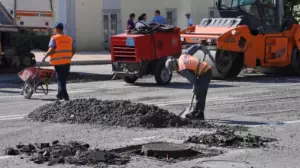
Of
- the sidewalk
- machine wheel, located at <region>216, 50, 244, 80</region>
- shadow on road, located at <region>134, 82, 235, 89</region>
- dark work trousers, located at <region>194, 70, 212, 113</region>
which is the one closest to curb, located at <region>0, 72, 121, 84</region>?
shadow on road, located at <region>134, 82, 235, 89</region>

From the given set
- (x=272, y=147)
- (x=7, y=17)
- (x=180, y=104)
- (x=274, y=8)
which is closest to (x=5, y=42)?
(x=7, y=17)

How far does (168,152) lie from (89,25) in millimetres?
26282

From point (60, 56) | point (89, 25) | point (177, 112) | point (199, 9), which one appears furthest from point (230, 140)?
point (199, 9)

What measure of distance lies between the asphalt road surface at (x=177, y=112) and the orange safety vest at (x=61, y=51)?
39.5 inches

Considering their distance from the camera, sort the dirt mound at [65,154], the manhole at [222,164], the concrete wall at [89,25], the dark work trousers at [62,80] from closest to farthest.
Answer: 1. the manhole at [222,164]
2. the dirt mound at [65,154]
3. the dark work trousers at [62,80]
4. the concrete wall at [89,25]

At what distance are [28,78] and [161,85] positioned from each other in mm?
4085

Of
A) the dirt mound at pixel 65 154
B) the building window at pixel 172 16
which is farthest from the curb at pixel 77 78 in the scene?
the building window at pixel 172 16

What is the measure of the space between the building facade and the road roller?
13970mm

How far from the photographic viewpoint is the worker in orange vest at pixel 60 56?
580 inches

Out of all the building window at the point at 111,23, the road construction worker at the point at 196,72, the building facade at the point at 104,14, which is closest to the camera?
the road construction worker at the point at 196,72

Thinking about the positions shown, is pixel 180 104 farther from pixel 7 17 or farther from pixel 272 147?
pixel 7 17

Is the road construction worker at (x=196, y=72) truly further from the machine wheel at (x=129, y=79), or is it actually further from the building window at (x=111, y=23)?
the building window at (x=111, y=23)

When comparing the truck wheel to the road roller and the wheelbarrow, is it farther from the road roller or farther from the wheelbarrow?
the wheelbarrow

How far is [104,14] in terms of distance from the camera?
3581 cm
